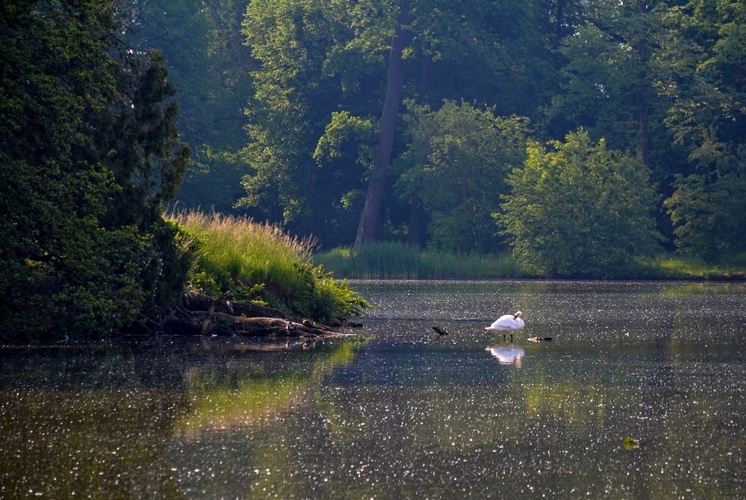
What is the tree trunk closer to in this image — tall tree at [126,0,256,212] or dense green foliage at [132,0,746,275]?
dense green foliage at [132,0,746,275]

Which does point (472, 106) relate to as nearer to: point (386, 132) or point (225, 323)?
point (386, 132)

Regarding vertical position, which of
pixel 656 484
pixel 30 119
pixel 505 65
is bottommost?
pixel 656 484

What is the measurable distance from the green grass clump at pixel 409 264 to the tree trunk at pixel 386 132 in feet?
23.3

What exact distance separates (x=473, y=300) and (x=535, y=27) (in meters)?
36.5

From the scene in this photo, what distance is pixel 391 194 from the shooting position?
219ft

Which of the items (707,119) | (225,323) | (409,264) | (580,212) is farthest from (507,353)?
(707,119)

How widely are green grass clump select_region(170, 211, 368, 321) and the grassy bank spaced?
27.1 meters

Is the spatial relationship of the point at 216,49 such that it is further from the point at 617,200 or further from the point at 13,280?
the point at 13,280

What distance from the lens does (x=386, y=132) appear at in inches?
2512

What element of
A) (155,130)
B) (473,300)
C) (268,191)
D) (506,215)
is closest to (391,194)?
(268,191)

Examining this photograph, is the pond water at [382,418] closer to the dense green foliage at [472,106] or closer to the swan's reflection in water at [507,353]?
the swan's reflection in water at [507,353]

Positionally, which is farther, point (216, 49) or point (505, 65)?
point (216, 49)

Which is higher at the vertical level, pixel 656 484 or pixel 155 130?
pixel 155 130

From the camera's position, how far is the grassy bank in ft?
175
